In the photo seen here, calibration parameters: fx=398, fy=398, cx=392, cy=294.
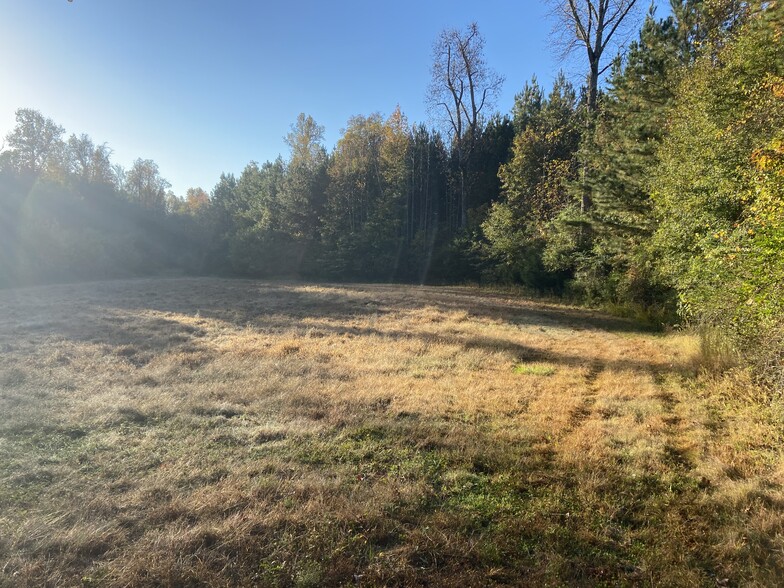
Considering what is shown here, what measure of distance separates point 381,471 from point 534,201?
27.2 m

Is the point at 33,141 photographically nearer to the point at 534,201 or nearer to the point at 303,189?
the point at 303,189

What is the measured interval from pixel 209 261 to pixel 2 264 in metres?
21.9

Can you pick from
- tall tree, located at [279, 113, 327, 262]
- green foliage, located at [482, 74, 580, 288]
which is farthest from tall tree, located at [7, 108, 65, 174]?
green foliage, located at [482, 74, 580, 288]

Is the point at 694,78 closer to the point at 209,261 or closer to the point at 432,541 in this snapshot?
the point at 432,541

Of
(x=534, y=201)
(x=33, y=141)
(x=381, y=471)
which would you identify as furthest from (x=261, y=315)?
(x=33, y=141)

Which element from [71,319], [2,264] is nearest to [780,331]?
[71,319]

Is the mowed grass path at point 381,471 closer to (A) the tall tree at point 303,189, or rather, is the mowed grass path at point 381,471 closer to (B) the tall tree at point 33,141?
(A) the tall tree at point 303,189

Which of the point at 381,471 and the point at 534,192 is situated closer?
the point at 381,471

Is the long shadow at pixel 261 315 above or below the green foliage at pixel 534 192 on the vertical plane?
below

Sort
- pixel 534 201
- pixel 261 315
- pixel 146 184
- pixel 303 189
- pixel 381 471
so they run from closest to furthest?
pixel 381 471 → pixel 261 315 → pixel 534 201 → pixel 303 189 → pixel 146 184

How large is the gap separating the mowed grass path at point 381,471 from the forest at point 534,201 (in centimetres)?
218

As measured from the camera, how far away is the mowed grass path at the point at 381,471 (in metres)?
3.29

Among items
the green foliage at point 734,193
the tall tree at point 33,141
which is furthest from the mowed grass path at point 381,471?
the tall tree at point 33,141

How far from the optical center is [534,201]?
28.5m
